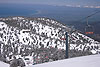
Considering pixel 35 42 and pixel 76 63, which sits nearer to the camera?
pixel 76 63

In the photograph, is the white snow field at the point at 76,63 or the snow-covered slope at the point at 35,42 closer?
the white snow field at the point at 76,63

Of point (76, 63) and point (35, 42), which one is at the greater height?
point (76, 63)

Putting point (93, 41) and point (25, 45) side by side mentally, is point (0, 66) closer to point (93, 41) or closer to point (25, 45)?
point (25, 45)

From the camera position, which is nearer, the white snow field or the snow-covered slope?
the white snow field

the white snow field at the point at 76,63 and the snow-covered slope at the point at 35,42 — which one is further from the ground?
the white snow field at the point at 76,63

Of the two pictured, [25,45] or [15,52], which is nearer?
[15,52]

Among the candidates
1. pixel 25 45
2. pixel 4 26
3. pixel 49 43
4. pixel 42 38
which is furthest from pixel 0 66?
pixel 4 26

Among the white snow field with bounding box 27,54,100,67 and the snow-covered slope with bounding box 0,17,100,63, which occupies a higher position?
the white snow field with bounding box 27,54,100,67

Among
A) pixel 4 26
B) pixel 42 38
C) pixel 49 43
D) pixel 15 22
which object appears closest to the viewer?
pixel 49 43
